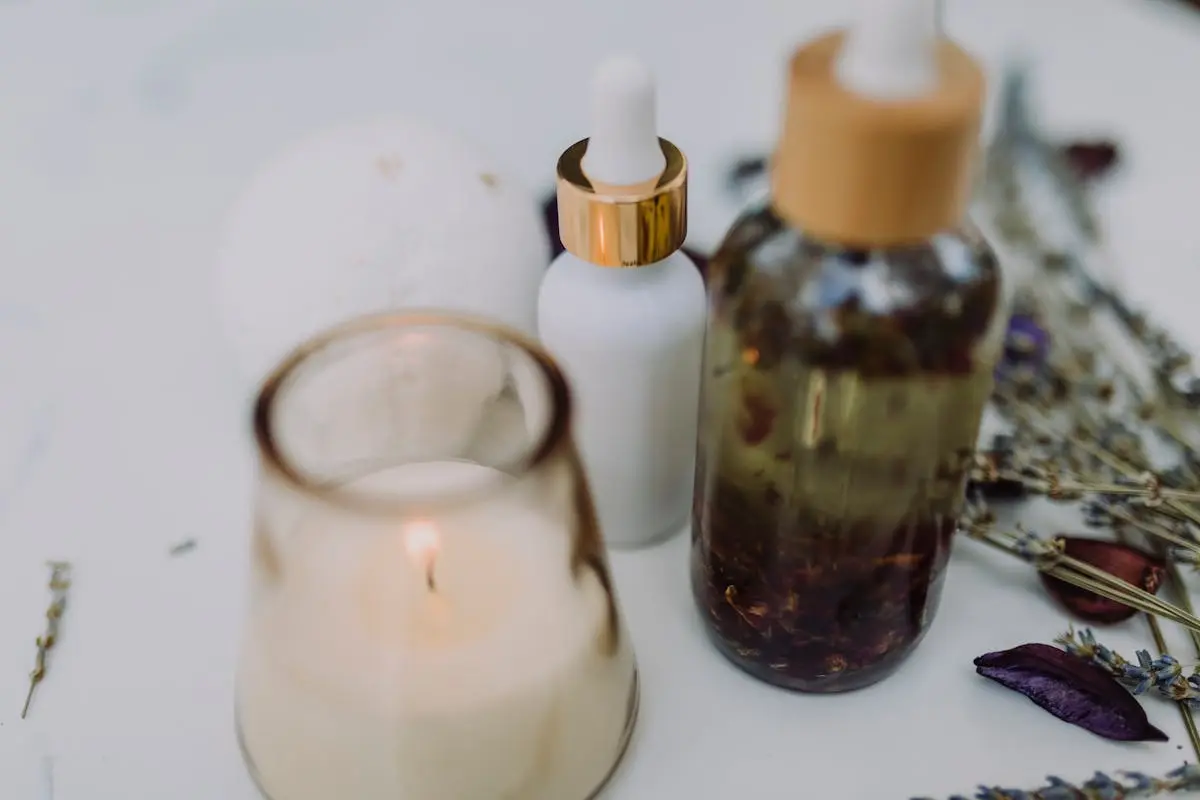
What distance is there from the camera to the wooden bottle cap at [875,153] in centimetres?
27

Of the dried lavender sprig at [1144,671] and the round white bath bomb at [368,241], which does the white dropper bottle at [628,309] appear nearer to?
the round white bath bomb at [368,241]

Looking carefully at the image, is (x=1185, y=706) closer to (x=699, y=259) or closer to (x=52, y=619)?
(x=699, y=259)

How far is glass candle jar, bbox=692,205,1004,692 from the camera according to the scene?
306 mm

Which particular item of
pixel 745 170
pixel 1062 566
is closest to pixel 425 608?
pixel 1062 566

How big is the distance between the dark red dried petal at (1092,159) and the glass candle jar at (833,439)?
323 millimetres

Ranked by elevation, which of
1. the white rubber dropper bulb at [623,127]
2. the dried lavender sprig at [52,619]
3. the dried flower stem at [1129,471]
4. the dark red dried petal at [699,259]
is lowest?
the dried lavender sprig at [52,619]

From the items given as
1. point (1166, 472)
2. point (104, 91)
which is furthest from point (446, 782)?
point (104, 91)

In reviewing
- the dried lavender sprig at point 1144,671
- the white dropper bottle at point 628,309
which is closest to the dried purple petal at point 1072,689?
the dried lavender sprig at point 1144,671

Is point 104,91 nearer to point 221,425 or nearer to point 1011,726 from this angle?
point 221,425

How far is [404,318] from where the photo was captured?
0.33m

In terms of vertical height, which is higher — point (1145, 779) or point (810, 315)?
point (810, 315)

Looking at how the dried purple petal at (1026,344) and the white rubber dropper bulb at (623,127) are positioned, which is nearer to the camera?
the white rubber dropper bulb at (623,127)

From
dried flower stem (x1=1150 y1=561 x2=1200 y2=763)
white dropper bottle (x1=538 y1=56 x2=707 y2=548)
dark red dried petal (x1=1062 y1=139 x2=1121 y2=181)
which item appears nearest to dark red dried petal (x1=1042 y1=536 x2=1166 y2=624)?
dried flower stem (x1=1150 y1=561 x2=1200 y2=763)

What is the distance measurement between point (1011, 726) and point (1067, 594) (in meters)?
0.06
